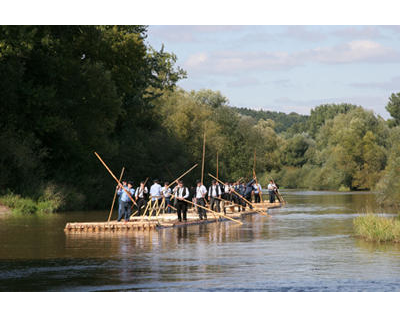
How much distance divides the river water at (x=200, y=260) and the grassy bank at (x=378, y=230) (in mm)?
457

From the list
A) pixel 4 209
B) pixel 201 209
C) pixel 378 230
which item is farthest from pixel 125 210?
pixel 4 209

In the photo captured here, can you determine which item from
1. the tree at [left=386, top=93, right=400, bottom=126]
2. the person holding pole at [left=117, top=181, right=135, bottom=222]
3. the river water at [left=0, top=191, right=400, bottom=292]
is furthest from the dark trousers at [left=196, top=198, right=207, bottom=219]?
the tree at [left=386, top=93, right=400, bottom=126]

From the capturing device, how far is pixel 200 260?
19906 millimetres

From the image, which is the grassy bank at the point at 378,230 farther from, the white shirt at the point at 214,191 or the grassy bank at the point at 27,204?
the grassy bank at the point at 27,204

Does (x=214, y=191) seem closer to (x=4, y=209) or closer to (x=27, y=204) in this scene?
(x=27, y=204)

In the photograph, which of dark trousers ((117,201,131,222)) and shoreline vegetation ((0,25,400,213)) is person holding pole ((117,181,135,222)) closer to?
dark trousers ((117,201,131,222))

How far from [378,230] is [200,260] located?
792 cm

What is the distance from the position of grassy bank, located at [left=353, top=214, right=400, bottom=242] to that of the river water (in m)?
0.46

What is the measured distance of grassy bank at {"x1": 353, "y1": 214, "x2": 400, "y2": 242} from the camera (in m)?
24.8

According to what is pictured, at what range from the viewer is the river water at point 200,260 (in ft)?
51.4

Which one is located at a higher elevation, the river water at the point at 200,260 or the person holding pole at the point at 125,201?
the person holding pole at the point at 125,201

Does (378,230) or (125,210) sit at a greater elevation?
(125,210)

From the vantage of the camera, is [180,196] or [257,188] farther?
[257,188]

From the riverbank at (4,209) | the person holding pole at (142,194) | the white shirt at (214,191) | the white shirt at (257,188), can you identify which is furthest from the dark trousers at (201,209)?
the white shirt at (257,188)
